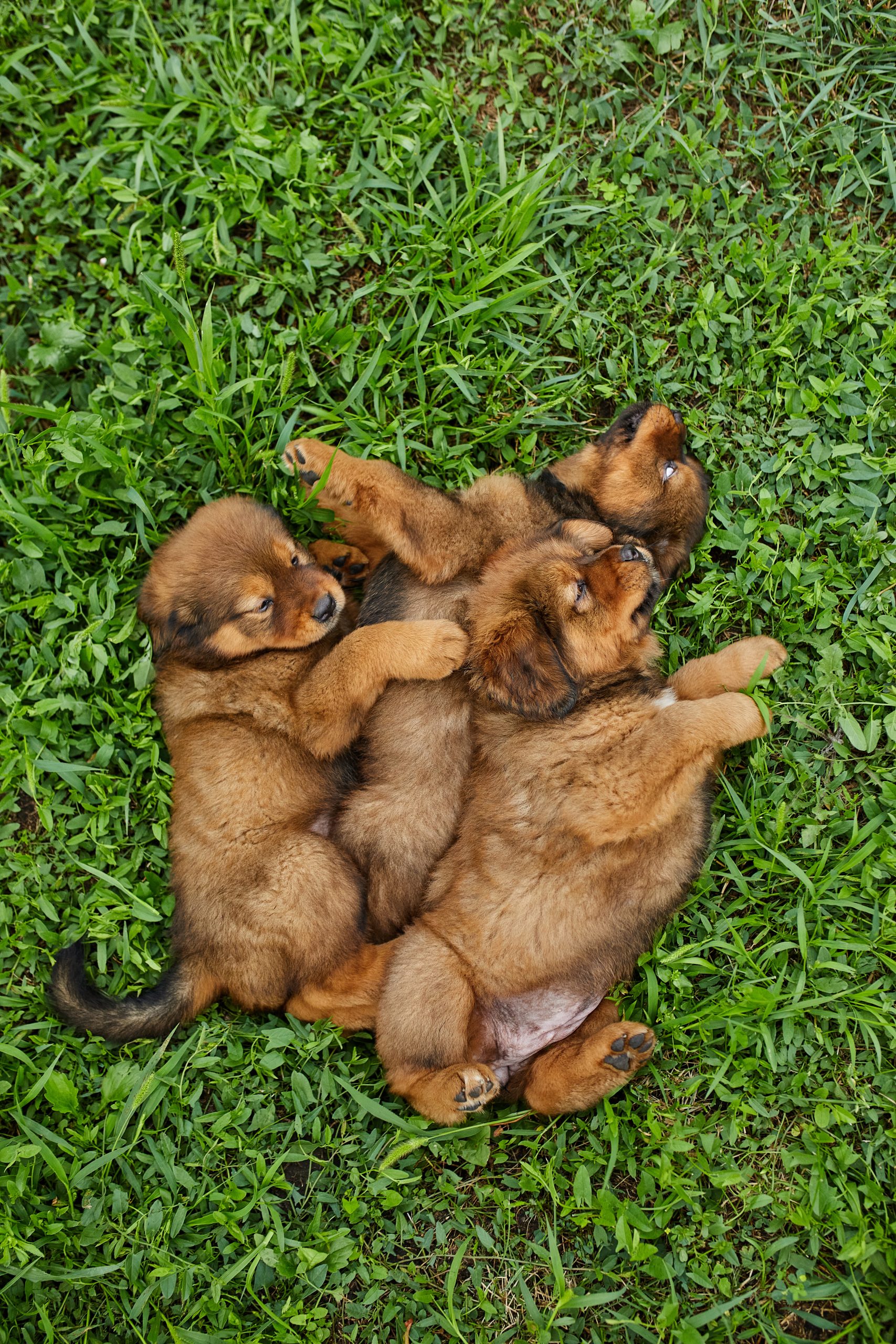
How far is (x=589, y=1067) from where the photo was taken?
3629mm

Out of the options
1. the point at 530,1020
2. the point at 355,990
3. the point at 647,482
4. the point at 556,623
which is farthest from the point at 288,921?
the point at 647,482

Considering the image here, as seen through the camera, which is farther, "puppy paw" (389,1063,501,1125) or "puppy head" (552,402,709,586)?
"puppy head" (552,402,709,586)

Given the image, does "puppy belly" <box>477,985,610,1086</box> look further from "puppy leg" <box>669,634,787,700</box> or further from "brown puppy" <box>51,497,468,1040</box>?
"puppy leg" <box>669,634,787,700</box>

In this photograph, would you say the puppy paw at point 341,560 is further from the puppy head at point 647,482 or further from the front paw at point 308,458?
the puppy head at point 647,482

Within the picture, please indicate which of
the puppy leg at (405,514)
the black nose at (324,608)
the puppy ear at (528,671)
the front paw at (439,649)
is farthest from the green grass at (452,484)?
the front paw at (439,649)

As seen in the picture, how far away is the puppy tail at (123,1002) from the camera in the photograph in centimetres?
376

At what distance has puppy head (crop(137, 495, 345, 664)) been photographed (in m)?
3.83

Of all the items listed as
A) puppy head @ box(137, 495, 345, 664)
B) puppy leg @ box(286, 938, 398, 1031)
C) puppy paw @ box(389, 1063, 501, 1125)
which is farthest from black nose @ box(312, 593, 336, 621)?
puppy paw @ box(389, 1063, 501, 1125)

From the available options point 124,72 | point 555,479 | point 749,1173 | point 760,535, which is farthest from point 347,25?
point 749,1173

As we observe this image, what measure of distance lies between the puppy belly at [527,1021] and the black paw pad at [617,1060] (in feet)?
0.76

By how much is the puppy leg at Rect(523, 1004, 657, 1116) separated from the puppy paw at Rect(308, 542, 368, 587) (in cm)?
232

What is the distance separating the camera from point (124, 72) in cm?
461

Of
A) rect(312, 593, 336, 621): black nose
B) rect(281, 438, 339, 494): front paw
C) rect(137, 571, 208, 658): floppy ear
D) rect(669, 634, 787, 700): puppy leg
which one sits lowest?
rect(669, 634, 787, 700): puppy leg

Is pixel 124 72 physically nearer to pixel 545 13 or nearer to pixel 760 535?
pixel 545 13
